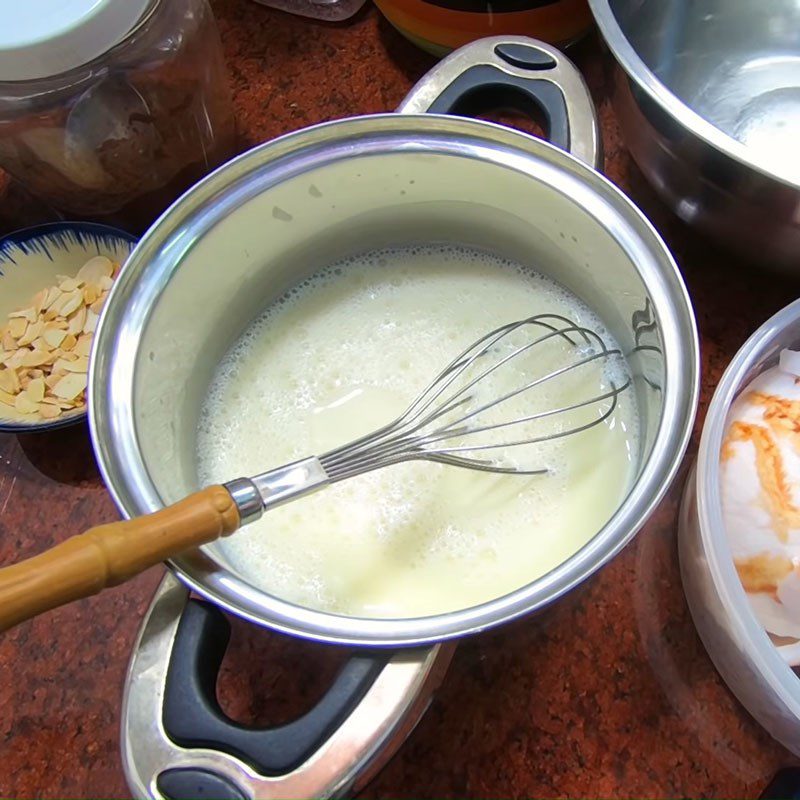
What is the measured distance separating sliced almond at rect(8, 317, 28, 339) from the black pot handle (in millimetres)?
340

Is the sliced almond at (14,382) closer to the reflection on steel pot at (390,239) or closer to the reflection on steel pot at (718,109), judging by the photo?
the reflection on steel pot at (390,239)

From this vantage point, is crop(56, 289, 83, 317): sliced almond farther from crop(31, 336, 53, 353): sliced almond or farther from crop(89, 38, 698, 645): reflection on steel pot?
crop(89, 38, 698, 645): reflection on steel pot

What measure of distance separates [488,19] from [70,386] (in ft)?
1.42

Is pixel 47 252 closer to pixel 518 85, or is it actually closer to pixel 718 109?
pixel 518 85

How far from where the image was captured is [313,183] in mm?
538

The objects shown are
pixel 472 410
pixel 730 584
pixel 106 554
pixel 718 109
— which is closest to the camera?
pixel 106 554

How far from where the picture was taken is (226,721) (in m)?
0.39

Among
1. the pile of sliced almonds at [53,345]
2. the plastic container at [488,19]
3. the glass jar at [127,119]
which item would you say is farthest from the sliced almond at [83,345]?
the plastic container at [488,19]

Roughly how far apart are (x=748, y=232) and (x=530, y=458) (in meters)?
0.21

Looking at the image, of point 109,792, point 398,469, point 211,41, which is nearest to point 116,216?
point 211,41

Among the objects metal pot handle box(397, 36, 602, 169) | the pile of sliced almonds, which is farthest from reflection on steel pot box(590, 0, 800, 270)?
the pile of sliced almonds

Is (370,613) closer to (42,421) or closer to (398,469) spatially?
(398,469)

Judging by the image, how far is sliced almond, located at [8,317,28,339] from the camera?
0.64m

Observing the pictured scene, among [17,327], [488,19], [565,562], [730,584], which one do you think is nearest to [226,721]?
[565,562]
